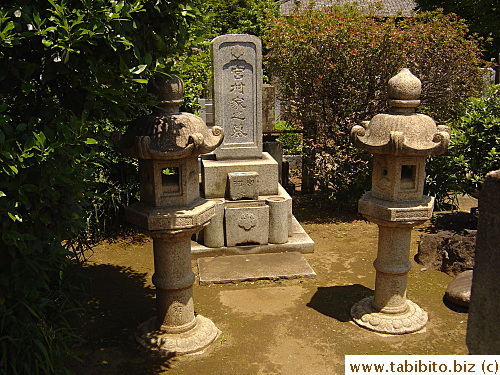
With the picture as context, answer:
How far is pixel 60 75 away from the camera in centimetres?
382

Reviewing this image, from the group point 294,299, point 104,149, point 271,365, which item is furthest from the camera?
point 104,149

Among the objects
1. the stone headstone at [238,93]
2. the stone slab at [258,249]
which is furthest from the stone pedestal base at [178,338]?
the stone headstone at [238,93]

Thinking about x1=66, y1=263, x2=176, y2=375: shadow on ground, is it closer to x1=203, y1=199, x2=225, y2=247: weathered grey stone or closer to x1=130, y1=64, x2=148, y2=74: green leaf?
x1=203, y1=199, x2=225, y2=247: weathered grey stone

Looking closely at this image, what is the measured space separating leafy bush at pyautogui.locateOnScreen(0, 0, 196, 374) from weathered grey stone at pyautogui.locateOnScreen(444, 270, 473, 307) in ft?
13.7

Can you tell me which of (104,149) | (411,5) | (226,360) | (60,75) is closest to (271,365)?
(226,360)

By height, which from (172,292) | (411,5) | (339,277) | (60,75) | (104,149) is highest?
(411,5)

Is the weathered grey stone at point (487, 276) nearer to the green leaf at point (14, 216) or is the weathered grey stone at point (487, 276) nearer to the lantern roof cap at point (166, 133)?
the green leaf at point (14, 216)

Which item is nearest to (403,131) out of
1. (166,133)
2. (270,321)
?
(166,133)

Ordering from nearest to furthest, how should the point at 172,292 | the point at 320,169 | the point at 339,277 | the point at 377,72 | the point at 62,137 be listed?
the point at 62,137
the point at 172,292
the point at 339,277
the point at 377,72
the point at 320,169

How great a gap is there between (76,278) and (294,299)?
2.61 metres

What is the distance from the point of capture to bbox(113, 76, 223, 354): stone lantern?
193 inches

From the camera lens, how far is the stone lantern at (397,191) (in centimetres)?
521

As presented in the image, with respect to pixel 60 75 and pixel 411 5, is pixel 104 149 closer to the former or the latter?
pixel 60 75

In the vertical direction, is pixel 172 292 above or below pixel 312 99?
below
